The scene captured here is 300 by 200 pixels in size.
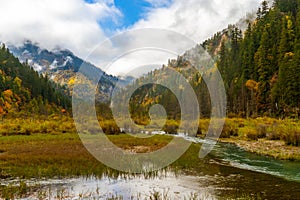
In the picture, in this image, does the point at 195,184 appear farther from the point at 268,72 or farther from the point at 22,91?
the point at 22,91

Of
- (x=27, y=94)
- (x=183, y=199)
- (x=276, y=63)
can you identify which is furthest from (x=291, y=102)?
(x=27, y=94)

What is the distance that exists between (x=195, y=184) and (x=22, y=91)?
11165 cm

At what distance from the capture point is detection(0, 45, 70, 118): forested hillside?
100 meters

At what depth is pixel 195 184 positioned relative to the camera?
15.7 meters

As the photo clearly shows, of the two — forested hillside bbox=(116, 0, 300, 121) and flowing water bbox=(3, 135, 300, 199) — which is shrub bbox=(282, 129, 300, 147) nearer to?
flowing water bbox=(3, 135, 300, 199)

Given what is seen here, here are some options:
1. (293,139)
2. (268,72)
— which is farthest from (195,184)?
(268,72)

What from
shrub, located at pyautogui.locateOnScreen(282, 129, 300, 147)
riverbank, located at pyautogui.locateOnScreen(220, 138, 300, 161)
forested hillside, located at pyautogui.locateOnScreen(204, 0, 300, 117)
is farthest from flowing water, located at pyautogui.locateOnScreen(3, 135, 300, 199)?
forested hillside, located at pyautogui.locateOnScreen(204, 0, 300, 117)

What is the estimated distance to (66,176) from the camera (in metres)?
17.5

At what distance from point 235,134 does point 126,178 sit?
1088 inches

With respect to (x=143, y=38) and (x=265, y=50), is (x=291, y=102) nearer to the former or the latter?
(x=265, y=50)

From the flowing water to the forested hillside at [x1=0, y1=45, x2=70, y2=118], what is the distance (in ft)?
264

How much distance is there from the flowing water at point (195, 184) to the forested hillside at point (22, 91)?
80.3m

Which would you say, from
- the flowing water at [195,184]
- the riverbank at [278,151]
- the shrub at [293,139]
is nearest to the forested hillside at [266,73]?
the shrub at [293,139]

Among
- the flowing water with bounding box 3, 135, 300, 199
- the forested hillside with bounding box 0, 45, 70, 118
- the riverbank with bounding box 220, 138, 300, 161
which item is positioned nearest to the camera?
the flowing water with bounding box 3, 135, 300, 199
